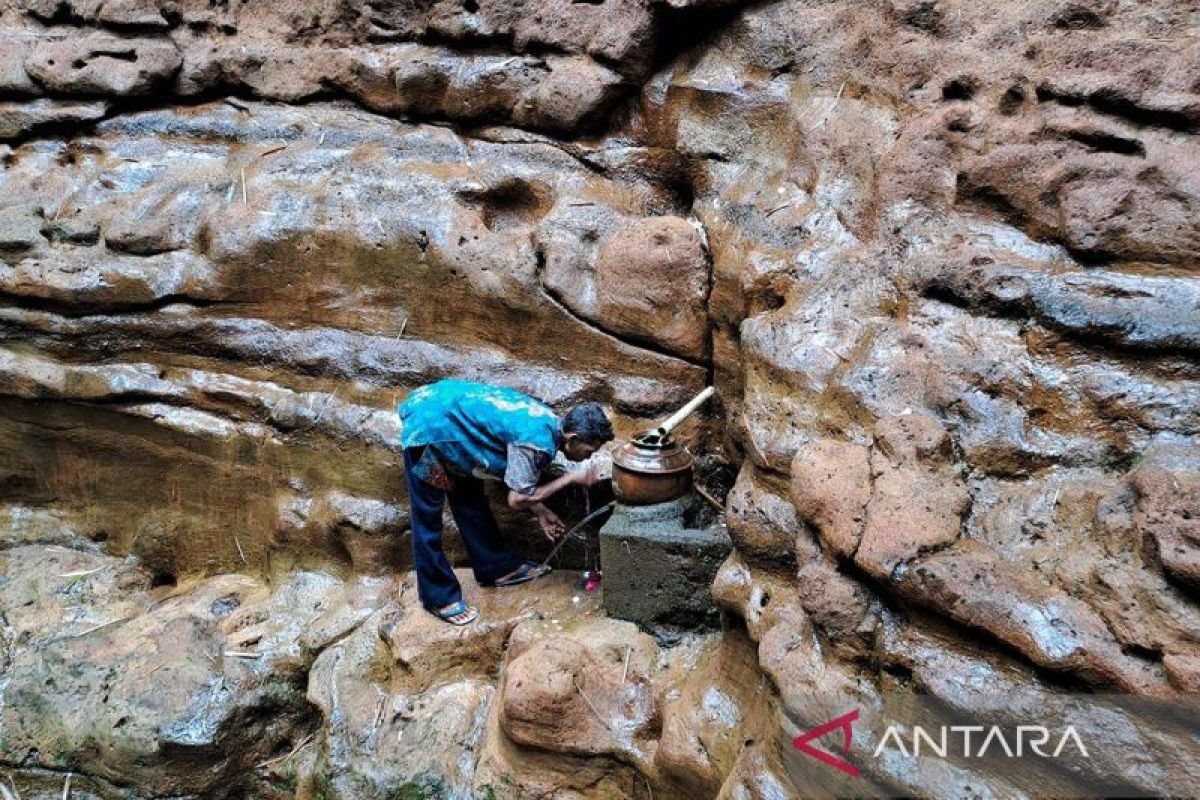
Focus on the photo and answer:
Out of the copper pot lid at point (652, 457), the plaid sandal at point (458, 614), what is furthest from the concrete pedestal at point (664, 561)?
the plaid sandal at point (458, 614)

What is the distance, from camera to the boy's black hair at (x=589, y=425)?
464cm

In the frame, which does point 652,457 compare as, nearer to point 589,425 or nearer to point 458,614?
point 589,425

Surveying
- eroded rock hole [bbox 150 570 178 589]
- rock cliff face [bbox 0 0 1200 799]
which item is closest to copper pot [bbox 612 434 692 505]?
rock cliff face [bbox 0 0 1200 799]

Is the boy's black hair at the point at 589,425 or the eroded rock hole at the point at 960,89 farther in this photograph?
the boy's black hair at the point at 589,425

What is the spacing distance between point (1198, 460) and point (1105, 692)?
879 millimetres

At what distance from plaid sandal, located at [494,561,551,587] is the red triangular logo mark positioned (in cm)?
214

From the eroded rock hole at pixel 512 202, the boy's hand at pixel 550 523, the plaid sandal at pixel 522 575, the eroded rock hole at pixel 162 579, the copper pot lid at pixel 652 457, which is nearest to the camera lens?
the copper pot lid at pixel 652 457

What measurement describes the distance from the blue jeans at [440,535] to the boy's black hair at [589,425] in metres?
0.65

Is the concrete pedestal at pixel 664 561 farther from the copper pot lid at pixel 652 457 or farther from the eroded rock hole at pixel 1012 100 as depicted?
the eroded rock hole at pixel 1012 100

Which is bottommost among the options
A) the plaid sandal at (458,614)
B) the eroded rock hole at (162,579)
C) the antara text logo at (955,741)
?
the eroded rock hole at (162,579)

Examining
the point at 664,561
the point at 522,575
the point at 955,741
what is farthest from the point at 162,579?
the point at 955,741

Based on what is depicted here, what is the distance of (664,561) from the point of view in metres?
4.50

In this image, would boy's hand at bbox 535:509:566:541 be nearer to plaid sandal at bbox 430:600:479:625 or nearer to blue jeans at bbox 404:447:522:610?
blue jeans at bbox 404:447:522:610

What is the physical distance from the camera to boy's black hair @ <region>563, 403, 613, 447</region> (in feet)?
15.2
